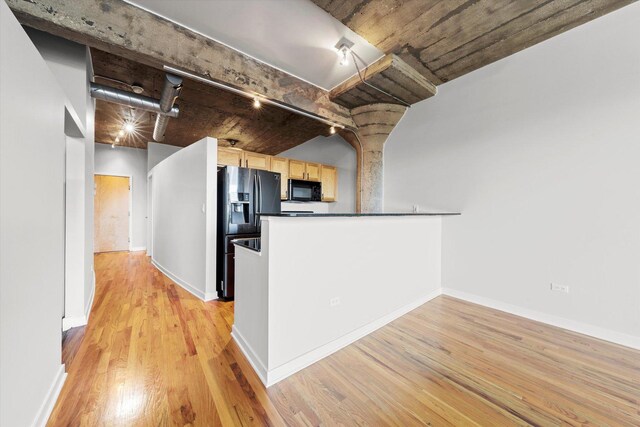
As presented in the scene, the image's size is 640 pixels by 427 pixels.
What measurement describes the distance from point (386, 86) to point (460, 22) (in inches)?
38.8

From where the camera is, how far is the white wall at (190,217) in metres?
3.01

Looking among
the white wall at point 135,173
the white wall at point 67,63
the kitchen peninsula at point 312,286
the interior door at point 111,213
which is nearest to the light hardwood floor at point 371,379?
the kitchen peninsula at point 312,286

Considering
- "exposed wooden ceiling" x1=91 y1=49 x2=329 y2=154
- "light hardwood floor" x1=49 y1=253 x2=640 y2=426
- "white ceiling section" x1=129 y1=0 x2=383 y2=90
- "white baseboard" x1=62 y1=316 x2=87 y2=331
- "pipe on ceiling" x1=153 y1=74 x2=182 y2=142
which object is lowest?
"light hardwood floor" x1=49 y1=253 x2=640 y2=426

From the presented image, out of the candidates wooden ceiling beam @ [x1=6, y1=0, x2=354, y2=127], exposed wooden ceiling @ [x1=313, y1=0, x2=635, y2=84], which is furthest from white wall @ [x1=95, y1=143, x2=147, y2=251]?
exposed wooden ceiling @ [x1=313, y1=0, x2=635, y2=84]

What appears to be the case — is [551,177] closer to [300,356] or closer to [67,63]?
[300,356]

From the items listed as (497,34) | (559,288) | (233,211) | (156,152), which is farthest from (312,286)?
(156,152)

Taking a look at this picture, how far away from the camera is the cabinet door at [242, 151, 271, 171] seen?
4430mm

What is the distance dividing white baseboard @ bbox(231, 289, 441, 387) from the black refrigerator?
108 centimetres

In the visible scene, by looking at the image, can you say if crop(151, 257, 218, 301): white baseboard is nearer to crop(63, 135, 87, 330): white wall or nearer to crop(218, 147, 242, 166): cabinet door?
crop(63, 135, 87, 330): white wall

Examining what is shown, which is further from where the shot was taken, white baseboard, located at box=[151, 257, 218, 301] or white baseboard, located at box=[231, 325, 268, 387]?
white baseboard, located at box=[151, 257, 218, 301]

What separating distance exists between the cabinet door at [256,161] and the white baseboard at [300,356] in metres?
3.10

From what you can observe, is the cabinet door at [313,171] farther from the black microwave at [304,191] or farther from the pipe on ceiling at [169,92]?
the pipe on ceiling at [169,92]

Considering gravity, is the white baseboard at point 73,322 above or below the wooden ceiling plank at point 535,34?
below

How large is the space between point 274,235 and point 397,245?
1531 millimetres
